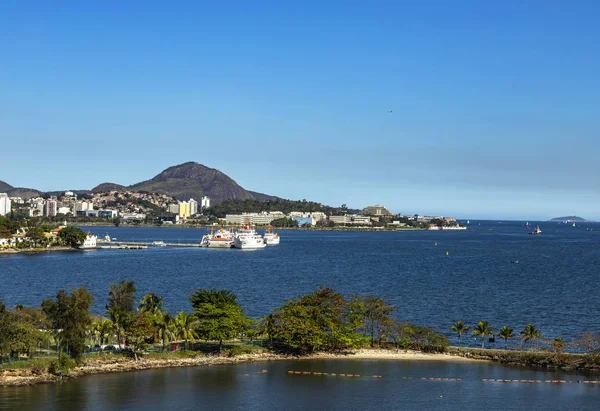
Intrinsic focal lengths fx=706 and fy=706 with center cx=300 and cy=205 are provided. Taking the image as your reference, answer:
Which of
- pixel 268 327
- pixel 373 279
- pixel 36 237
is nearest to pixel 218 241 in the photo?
pixel 36 237

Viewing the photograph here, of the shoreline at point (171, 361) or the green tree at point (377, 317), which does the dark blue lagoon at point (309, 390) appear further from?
the green tree at point (377, 317)

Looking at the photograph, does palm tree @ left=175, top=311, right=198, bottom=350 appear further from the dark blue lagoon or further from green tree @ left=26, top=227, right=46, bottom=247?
green tree @ left=26, top=227, right=46, bottom=247

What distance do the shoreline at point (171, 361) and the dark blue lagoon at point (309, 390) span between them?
580 mm

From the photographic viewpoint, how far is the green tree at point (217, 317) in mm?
33969

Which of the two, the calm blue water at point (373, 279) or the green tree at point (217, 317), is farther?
the calm blue water at point (373, 279)

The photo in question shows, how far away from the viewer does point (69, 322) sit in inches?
1215

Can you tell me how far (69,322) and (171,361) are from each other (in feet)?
16.3

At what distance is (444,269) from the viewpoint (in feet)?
283

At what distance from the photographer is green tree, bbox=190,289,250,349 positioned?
34.0 m

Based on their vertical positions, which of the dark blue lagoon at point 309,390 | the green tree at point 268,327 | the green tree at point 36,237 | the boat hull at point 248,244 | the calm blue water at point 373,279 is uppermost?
the green tree at point 36,237

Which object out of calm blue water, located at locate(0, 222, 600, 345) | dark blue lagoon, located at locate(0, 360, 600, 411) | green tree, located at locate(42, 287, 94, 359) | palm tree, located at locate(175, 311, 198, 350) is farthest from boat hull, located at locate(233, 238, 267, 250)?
green tree, located at locate(42, 287, 94, 359)

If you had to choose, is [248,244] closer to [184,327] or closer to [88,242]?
[88,242]

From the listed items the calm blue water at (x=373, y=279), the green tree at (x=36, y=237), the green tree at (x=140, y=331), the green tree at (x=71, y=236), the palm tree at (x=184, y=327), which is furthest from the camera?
the green tree at (x=71, y=236)

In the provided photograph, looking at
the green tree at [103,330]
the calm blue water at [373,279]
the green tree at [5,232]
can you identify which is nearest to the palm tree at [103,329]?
the green tree at [103,330]
